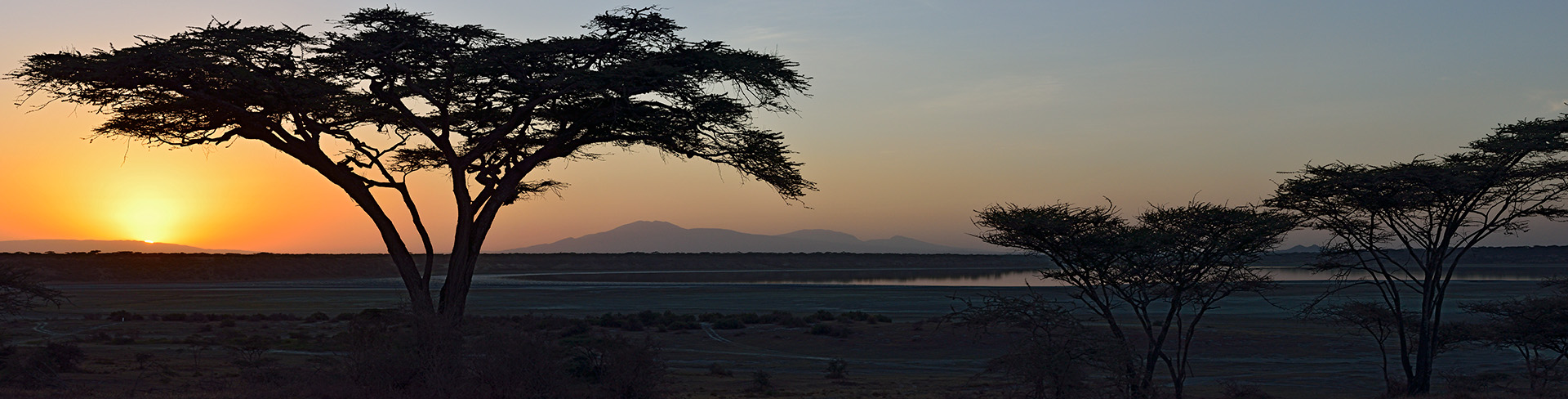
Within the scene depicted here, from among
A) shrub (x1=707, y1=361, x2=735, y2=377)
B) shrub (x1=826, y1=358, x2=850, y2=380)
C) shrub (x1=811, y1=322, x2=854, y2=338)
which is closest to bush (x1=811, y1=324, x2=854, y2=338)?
shrub (x1=811, y1=322, x2=854, y2=338)

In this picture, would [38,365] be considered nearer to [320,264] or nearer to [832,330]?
[832,330]

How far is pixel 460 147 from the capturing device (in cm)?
2528

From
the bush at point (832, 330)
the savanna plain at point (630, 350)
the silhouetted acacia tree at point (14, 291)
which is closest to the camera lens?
the savanna plain at point (630, 350)

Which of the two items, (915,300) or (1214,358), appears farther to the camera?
(915,300)

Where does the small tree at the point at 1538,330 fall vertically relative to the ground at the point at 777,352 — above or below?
above

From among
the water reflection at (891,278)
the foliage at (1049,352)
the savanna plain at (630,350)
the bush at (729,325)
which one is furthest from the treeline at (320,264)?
the foliage at (1049,352)

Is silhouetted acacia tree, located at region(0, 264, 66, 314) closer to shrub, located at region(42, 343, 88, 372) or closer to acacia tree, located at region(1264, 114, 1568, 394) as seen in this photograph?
shrub, located at region(42, 343, 88, 372)

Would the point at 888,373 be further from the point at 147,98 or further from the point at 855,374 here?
the point at 147,98

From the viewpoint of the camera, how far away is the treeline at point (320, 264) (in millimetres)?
115625

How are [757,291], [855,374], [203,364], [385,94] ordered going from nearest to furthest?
[385,94]
[203,364]
[855,374]
[757,291]

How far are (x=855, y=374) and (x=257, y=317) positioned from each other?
32.0 meters

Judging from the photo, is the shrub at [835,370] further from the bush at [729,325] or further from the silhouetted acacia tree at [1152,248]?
the bush at [729,325]

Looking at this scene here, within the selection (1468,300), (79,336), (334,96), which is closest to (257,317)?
(79,336)

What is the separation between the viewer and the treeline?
116 meters
